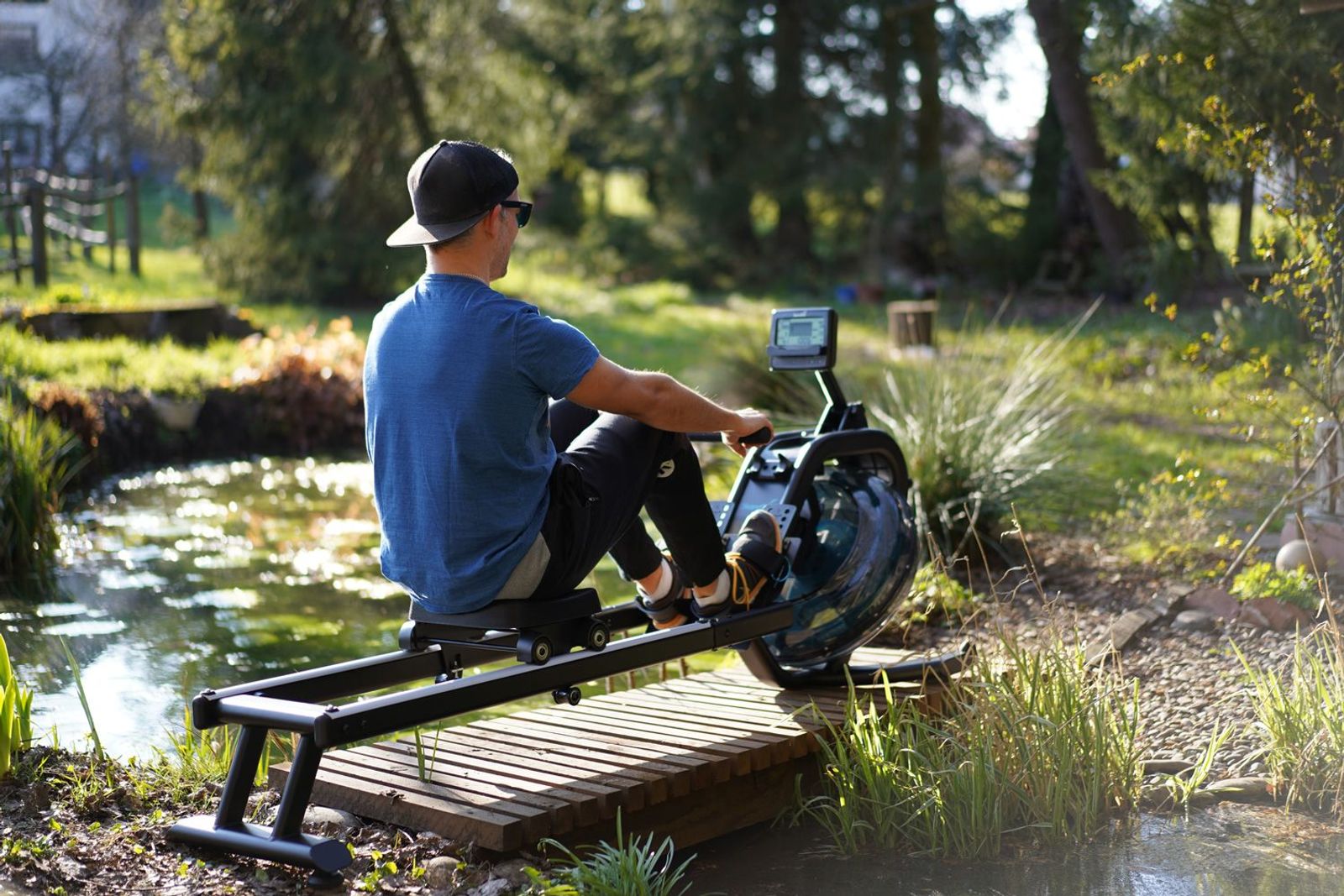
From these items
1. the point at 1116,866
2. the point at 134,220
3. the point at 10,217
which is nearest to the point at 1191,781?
the point at 1116,866

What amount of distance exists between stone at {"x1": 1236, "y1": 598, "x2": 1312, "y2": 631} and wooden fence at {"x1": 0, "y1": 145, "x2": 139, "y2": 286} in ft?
37.1

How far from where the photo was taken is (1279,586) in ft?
16.3

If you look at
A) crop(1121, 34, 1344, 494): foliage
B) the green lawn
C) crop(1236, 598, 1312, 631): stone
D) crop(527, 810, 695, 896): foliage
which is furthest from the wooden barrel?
crop(527, 810, 695, 896): foliage

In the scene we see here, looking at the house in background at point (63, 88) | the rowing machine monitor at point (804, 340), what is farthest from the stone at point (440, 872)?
the house in background at point (63, 88)

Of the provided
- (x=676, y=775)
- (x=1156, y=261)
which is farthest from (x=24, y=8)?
(x=676, y=775)

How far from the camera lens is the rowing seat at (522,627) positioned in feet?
10.6

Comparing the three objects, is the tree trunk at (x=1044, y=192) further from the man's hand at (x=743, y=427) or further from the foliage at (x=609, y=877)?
the foliage at (x=609, y=877)

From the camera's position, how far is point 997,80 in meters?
17.8

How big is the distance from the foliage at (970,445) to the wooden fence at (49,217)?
9586 millimetres

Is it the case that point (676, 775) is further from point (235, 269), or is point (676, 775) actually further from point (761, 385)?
point (235, 269)

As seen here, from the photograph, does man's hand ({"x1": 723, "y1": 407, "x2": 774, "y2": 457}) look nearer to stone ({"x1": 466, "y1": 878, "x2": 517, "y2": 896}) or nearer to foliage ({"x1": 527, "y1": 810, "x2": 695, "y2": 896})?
foliage ({"x1": 527, "y1": 810, "x2": 695, "y2": 896})

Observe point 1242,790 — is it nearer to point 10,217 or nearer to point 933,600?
point 933,600

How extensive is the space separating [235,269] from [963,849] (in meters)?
13.8

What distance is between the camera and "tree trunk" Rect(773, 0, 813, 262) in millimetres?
17750
